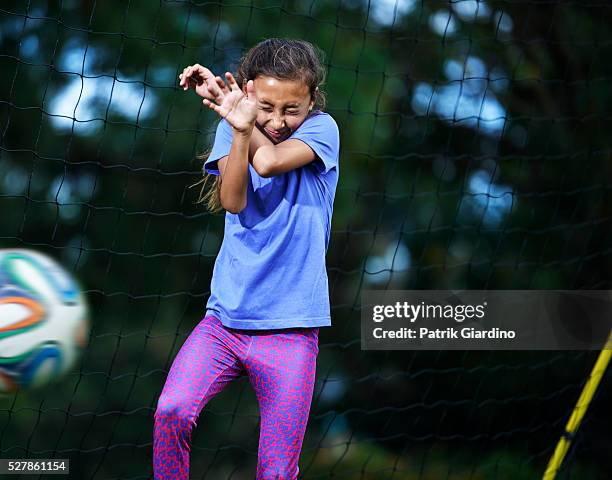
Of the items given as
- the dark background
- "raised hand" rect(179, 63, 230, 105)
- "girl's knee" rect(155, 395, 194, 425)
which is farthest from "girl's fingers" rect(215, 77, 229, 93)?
the dark background

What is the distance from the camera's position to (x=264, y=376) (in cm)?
176

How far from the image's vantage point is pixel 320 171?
1842mm

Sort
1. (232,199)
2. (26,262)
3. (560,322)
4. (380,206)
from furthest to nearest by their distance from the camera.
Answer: (380,206) < (560,322) < (26,262) < (232,199)

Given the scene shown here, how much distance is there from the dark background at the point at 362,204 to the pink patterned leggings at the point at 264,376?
1672mm

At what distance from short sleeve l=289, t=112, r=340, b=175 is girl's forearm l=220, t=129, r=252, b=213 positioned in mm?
136

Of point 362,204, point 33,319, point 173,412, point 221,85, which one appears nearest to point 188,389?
point 173,412

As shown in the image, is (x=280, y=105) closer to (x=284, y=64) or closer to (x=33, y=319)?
(x=284, y=64)

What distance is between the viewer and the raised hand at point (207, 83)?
1719 mm

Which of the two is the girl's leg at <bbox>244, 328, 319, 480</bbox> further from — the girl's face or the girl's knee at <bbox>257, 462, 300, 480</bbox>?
the girl's face

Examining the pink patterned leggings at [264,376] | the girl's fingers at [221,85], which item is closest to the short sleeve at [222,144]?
the girl's fingers at [221,85]

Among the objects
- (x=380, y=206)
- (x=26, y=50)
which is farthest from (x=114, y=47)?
(x=380, y=206)

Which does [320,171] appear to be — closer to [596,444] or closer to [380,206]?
[380,206]

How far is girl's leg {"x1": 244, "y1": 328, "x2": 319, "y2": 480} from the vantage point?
1.75 metres

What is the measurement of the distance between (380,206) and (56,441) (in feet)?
5.03
